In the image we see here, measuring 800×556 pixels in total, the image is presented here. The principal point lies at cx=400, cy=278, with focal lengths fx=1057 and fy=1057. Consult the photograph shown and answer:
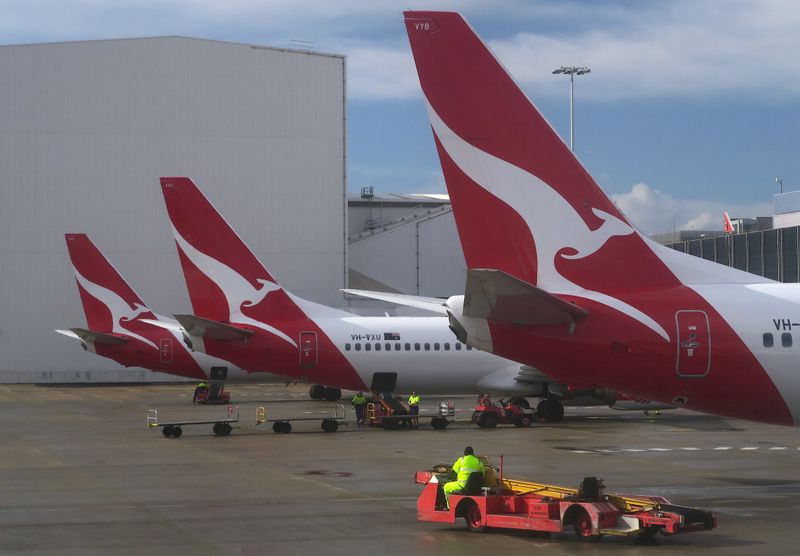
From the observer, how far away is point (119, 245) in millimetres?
70750

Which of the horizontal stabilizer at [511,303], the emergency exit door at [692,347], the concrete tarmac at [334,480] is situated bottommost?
the concrete tarmac at [334,480]

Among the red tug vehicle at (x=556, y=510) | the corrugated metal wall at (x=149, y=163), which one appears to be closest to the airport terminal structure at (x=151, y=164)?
the corrugated metal wall at (x=149, y=163)

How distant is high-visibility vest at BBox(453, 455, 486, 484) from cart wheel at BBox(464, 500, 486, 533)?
1.49 feet

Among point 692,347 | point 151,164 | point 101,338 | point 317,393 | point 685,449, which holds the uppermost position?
point 151,164

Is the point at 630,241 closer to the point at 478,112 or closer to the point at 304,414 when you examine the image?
the point at 478,112

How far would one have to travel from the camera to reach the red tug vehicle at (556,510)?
53.5 feet

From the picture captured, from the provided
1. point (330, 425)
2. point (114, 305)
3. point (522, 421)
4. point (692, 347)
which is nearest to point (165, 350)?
point (114, 305)

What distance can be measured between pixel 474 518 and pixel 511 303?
12.0 feet

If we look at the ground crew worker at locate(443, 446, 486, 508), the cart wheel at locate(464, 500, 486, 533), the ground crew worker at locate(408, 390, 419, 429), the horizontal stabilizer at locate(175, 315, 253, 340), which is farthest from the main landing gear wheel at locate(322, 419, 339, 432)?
the cart wheel at locate(464, 500, 486, 533)

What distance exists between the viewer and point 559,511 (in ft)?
→ 55.3

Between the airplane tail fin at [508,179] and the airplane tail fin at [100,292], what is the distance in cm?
3596

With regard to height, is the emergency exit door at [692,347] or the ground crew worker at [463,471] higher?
the emergency exit door at [692,347]

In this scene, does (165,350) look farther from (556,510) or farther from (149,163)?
(556,510)

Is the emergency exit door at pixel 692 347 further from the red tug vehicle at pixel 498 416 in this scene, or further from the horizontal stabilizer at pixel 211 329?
the horizontal stabilizer at pixel 211 329
